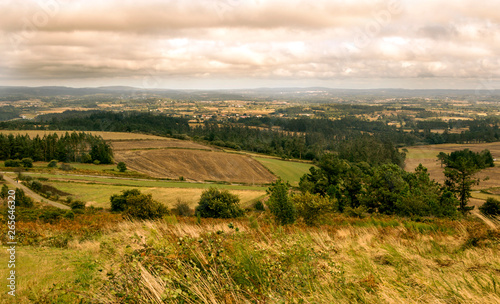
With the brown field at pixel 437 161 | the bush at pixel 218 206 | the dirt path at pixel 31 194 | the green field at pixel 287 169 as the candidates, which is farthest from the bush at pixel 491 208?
the dirt path at pixel 31 194

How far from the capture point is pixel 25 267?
25.8ft

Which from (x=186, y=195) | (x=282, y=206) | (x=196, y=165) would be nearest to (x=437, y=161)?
(x=196, y=165)

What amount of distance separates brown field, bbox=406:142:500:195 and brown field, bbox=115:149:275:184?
153 ft

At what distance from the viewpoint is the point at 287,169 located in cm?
8319

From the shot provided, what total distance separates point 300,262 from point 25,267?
7.20 meters

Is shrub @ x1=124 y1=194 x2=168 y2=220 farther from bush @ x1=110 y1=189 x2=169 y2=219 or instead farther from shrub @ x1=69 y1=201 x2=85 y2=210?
shrub @ x1=69 y1=201 x2=85 y2=210

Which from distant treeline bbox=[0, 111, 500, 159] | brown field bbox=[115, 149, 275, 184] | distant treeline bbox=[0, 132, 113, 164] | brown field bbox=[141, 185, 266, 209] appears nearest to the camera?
brown field bbox=[141, 185, 266, 209]

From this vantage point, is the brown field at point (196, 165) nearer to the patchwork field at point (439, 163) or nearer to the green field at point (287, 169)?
the green field at point (287, 169)

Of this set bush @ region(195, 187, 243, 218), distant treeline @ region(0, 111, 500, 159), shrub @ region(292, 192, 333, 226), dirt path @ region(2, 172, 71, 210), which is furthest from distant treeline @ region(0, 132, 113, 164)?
shrub @ region(292, 192, 333, 226)

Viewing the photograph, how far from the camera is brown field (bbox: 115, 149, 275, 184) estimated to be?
71.6 meters

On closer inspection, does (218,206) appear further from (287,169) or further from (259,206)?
(287,169)

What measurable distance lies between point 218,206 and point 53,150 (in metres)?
66.3

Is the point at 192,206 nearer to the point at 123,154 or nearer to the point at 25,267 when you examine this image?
the point at 25,267

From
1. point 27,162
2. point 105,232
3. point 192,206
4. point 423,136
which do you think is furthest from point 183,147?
point 423,136
